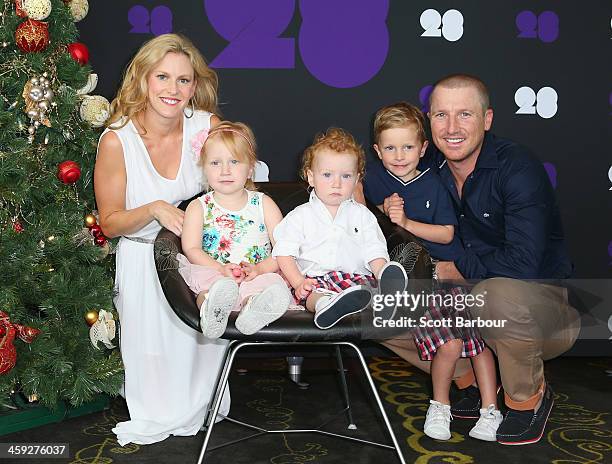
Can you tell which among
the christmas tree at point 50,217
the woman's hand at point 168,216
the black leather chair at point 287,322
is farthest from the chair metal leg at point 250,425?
the christmas tree at point 50,217

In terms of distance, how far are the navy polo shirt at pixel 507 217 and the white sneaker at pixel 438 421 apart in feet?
1.73

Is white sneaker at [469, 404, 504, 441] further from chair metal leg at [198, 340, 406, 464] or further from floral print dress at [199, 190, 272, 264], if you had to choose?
floral print dress at [199, 190, 272, 264]

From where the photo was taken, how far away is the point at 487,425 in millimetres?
3145

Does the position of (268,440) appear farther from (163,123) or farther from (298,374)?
(163,123)

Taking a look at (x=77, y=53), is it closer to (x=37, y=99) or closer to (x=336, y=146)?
(x=37, y=99)

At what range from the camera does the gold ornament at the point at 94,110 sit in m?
3.32

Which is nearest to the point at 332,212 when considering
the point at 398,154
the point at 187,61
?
the point at 398,154

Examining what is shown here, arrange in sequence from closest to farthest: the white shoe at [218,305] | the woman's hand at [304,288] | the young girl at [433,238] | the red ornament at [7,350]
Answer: the white shoe at [218,305]
the woman's hand at [304,288]
the red ornament at [7,350]
the young girl at [433,238]

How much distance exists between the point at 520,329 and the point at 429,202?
61cm

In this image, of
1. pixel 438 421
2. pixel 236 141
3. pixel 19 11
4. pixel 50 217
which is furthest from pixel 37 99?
pixel 438 421

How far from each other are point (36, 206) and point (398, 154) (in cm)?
145

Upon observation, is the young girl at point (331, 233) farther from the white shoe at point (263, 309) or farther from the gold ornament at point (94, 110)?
the gold ornament at point (94, 110)

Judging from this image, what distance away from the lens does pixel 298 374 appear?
12.8ft

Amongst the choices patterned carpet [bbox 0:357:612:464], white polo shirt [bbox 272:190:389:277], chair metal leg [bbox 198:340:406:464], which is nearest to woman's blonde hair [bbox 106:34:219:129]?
white polo shirt [bbox 272:190:389:277]
